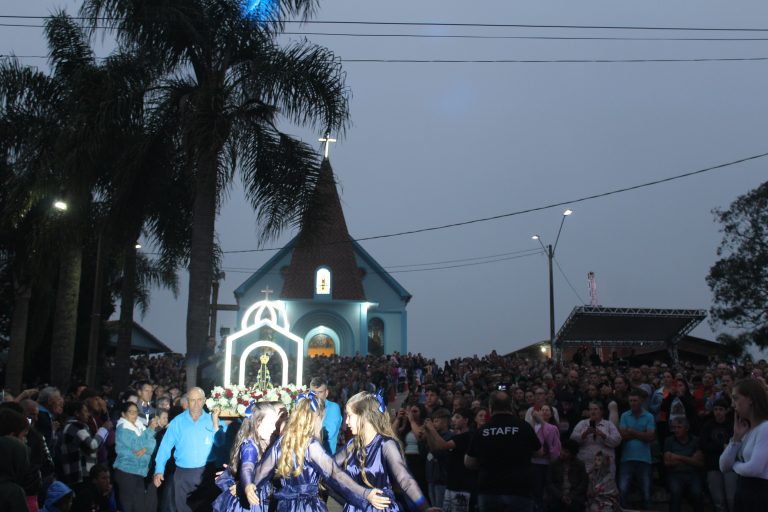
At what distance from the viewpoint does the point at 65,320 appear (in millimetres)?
19938

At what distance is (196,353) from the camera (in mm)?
14539

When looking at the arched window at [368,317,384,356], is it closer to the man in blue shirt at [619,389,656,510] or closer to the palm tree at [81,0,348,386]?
the palm tree at [81,0,348,386]

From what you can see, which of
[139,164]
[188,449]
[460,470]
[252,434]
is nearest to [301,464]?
[252,434]

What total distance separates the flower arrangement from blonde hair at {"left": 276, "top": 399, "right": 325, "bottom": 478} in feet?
11.7

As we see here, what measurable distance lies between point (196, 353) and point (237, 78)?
523 centimetres

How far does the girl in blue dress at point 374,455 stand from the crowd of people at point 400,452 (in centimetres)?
1

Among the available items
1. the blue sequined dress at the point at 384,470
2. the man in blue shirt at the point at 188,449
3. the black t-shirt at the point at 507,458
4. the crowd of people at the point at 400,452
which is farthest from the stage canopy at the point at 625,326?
the blue sequined dress at the point at 384,470

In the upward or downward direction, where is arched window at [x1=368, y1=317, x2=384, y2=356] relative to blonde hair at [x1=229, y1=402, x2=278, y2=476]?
upward

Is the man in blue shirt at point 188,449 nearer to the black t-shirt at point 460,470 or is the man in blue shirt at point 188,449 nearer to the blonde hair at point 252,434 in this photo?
the blonde hair at point 252,434

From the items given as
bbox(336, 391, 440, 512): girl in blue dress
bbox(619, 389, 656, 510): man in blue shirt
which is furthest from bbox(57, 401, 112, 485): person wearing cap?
bbox(619, 389, 656, 510): man in blue shirt

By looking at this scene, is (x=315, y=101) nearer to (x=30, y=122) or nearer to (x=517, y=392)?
(x=517, y=392)

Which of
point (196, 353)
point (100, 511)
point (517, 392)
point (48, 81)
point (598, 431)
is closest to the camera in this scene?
point (100, 511)

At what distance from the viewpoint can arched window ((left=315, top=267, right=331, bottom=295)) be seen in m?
43.8

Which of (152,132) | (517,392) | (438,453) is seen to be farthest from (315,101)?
(438,453)
